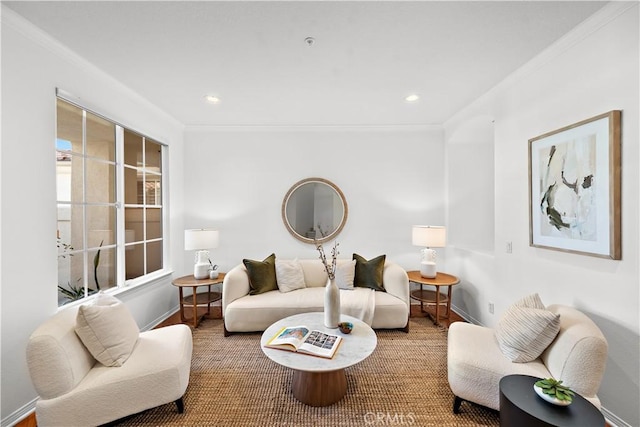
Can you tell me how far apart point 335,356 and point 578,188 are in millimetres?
2090

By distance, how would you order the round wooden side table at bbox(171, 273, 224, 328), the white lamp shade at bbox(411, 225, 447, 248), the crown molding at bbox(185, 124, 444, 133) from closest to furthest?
the round wooden side table at bbox(171, 273, 224, 328)
the white lamp shade at bbox(411, 225, 447, 248)
the crown molding at bbox(185, 124, 444, 133)

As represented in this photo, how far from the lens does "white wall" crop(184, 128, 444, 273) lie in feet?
12.8

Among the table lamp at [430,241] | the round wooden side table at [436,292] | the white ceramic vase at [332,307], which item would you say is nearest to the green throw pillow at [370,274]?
the round wooden side table at [436,292]

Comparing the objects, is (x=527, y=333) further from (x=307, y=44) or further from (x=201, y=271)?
(x=201, y=271)

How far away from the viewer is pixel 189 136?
12.8 feet

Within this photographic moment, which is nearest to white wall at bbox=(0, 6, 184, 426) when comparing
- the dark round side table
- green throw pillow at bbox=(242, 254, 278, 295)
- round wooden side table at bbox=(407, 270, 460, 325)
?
green throw pillow at bbox=(242, 254, 278, 295)

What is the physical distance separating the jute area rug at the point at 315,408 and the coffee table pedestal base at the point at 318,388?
42 millimetres

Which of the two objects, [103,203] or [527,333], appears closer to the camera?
[527,333]

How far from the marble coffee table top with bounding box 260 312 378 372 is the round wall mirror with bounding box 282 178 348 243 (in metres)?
1.65

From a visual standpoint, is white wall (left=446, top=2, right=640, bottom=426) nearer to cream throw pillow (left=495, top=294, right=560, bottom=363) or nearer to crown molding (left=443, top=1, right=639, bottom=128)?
crown molding (left=443, top=1, right=639, bottom=128)

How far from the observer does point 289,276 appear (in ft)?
10.8

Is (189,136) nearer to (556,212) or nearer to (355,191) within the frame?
(355,191)

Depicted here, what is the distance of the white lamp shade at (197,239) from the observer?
10.7ft

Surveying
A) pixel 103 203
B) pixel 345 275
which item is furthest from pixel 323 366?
pixel 103 203
